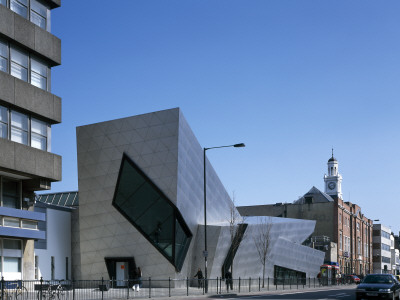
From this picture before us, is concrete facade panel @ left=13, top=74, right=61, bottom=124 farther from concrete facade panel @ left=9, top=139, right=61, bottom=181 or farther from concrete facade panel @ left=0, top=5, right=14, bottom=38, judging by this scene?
concrete facade panel @ left=0, top=5, right=14, bottom=38

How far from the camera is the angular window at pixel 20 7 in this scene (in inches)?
1278

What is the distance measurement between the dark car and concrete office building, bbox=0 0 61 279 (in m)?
18.0

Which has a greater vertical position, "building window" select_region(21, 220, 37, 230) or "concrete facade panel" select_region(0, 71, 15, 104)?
"concrete facade panel" select_region(0, 71, 15, 104)

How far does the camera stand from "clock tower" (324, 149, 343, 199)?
15055 cm

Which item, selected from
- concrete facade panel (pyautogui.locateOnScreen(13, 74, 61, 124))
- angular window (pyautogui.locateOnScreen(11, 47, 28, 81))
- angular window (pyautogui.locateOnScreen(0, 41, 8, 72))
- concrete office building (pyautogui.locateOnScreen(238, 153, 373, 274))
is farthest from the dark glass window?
concrete office building (pyautogui.locateOnScreen(238, 153, 373, 274))

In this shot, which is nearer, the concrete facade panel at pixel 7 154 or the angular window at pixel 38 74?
the concrete facade panel at pixel 7 154

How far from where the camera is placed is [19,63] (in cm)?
3275

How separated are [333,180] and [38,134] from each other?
413 feet

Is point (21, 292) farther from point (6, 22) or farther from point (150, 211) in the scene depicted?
point (150, 211)

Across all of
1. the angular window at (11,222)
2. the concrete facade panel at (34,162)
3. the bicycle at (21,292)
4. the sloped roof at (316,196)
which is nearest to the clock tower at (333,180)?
the sloped roof at (316,196)

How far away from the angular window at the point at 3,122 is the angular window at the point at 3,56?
2095 mm

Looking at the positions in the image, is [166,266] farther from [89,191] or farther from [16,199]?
[16,199]

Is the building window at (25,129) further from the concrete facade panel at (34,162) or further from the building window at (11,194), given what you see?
the building window at (11,194)

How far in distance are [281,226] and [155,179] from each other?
2204 cm
